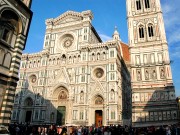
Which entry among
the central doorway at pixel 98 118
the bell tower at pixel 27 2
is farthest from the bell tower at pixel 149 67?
the bell tower at pixel 27 2

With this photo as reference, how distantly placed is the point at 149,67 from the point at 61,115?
16.5 metres

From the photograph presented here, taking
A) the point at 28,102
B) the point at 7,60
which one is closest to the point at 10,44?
the point at 7,60

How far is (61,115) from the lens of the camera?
3173cm

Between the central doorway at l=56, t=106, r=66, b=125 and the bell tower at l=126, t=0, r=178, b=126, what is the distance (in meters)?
11.3

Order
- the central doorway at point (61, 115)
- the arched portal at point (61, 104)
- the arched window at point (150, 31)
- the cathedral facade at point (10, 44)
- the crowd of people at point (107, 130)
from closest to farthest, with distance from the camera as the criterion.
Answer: the cathedral facade at point (10, 44) → the crowd of people at point (107, 130) → the central doorway at point (61, 115) → the arched portal at point (61, 104) → the arched window at point (150, 31)

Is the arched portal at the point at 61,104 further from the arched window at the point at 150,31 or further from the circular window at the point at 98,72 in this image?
the arched window at the point at 150,31

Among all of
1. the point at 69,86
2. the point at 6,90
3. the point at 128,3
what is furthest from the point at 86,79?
the point at 6,90

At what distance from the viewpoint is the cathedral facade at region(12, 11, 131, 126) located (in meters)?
29.7

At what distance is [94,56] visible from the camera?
108 ft

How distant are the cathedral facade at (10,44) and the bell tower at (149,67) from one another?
20707 millimetres

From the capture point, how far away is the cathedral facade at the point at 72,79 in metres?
29.7

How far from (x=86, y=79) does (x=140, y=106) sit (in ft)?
31.1

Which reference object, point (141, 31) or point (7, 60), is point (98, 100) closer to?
point (141, 31)

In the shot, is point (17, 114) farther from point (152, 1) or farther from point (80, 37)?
point (152, 1)
